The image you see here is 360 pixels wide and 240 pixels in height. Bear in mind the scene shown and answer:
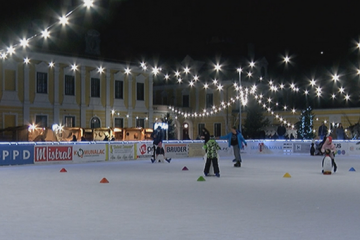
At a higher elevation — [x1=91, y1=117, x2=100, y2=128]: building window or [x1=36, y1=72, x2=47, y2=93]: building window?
[x1=36, y1=72, x2=47, y2=93]: building window

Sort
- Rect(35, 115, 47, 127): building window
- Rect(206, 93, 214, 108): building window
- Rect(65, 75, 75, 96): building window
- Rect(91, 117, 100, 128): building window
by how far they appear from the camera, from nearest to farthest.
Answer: Rect(35, 115, 47, 127): building window < Rect(65, 75, 75, 96): building window < Rect(91, 117, 100, 128): building window < Rect(206, 93, 214, 108): building window

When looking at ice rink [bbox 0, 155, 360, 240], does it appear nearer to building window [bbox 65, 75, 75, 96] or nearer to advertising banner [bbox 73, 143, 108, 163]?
advertising banner [bbox 73, 143, 108, 163]

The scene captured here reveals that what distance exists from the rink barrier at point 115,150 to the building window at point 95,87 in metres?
16.6

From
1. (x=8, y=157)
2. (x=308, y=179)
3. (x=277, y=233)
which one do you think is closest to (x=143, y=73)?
(x=8, y=157)

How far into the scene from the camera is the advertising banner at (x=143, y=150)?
1331 inches

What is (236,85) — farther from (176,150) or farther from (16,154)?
(16,154)

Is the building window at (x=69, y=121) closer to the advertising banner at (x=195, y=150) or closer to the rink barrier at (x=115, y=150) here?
the rink barrier at (x=115, y=150)

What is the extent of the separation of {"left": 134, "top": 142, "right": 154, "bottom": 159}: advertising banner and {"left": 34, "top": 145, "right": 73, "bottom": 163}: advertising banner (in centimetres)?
515

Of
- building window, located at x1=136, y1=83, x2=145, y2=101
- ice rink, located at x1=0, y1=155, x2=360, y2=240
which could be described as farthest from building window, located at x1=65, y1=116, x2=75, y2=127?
ice rink, located at x1=0, y1=155, x2=360, y2=240

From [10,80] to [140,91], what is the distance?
14.8 meters

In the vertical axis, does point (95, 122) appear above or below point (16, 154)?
above

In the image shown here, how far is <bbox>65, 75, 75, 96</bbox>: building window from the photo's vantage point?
49312 mm

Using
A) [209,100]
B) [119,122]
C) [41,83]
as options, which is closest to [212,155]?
[41,83]

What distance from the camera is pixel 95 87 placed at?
5172 centimetres
